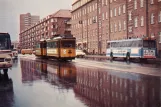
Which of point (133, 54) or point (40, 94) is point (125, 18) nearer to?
point (133, 54)

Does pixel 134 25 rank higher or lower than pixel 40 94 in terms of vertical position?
higher

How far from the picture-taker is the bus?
→ 1252 inches

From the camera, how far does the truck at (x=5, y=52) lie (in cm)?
1614

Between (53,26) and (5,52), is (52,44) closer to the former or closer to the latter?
(5,52)

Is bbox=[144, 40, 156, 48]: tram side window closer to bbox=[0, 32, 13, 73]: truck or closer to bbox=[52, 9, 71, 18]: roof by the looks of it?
bbox=[0, 32, 13, 73]: truck

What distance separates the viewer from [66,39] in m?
34.1

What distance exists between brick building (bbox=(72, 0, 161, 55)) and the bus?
6396 millimetres

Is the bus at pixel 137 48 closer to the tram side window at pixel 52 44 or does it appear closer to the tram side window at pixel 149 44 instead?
the tram side window at pixel 149 44

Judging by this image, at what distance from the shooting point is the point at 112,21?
57375 millimetres

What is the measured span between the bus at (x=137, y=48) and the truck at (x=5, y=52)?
18054 mm

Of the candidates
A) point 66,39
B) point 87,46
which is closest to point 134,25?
point 66,39

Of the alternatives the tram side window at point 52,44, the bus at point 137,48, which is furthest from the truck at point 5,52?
the bus at point 137,48

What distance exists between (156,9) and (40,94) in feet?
113

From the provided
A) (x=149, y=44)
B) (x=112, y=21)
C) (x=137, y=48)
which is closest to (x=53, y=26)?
(x=112, y=21)
